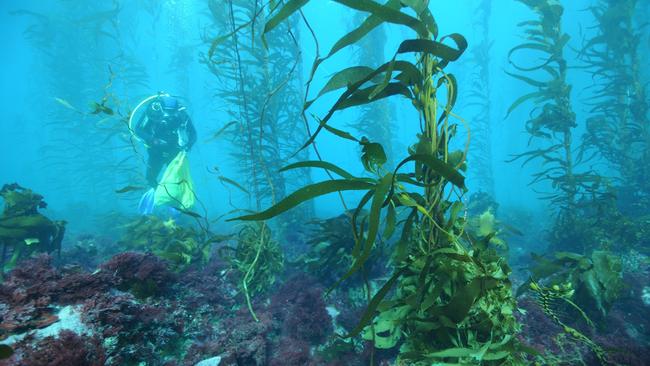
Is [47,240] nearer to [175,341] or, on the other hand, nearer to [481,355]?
[175,341]

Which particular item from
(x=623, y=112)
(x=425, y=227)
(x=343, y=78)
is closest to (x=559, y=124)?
(x=623, y=112)

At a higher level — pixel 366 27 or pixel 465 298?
pixel 366 27

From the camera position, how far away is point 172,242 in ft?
15.4

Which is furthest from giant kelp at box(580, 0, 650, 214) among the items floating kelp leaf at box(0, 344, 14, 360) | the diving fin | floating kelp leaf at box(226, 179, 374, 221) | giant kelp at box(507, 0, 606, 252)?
the diving fin

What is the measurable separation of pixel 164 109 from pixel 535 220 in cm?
1322

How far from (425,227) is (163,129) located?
598 cm

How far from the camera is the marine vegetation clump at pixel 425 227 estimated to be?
153 centimetres

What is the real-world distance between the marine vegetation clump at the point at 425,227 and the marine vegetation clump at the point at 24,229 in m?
5.24

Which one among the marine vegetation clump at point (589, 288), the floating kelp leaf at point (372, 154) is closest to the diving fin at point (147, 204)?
the floating kelp leaf at point (372, 154)

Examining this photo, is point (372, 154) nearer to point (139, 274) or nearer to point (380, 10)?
point (380, 10)

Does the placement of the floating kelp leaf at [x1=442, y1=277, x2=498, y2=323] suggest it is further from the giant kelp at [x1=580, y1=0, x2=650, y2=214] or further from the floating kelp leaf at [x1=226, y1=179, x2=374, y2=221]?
the giant kelp at [x1=580, y1=0, x2=650, y2=214]

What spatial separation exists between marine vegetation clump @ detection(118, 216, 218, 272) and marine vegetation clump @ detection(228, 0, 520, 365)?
9.86 feet

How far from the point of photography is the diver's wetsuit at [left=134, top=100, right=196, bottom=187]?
5.91 metres

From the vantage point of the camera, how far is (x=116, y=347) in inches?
83.3
